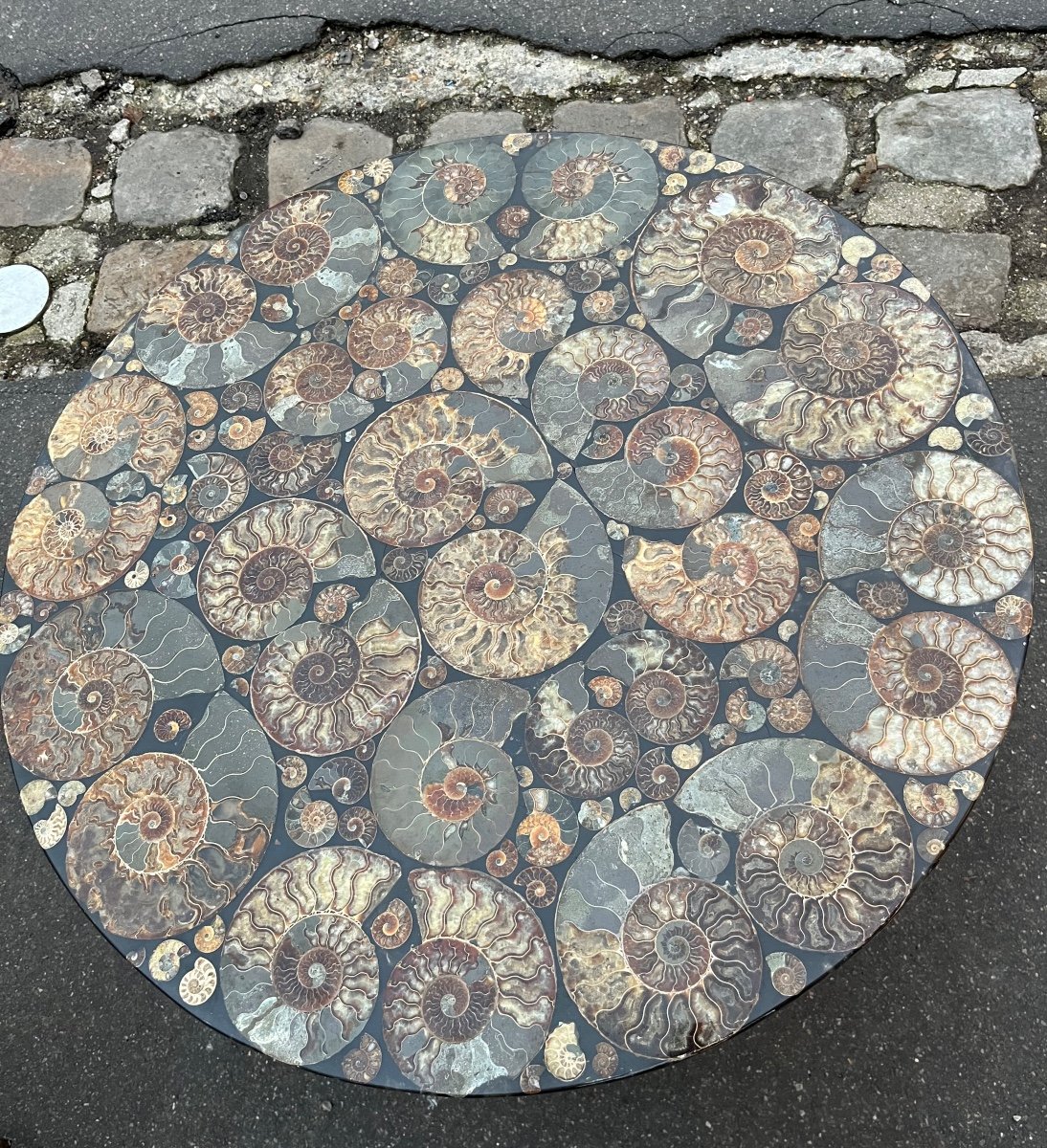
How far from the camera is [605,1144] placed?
88.0 inches

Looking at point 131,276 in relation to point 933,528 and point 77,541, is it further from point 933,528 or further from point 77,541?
point 933,528

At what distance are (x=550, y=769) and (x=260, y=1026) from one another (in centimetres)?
67

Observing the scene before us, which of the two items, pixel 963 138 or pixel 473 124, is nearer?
pixel 963 138

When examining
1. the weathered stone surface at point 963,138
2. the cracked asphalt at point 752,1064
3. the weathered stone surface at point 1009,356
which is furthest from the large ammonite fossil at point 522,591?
the weathered stone surface at point 963,138

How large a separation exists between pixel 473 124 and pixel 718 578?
2.33 meters

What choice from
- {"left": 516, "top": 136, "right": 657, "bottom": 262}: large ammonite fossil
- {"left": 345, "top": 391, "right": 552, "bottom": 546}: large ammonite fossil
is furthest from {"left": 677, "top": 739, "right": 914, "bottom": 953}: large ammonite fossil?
{"left": 516, "top": 136, "right": 657, "bottom": 262}: large ammonite fossil

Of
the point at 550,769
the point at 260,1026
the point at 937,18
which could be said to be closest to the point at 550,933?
the point at 550,769

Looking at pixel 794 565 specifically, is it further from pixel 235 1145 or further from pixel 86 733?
pixel 235 1145

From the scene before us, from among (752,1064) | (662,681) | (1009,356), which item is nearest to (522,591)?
(662,681)

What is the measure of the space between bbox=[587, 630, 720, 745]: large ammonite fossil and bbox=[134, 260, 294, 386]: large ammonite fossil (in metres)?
1.07

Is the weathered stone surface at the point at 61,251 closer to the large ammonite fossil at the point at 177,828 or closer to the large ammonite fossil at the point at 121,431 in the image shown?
the large ammonite fossil at the point at 121,431

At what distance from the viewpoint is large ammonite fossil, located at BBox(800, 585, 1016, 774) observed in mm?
1622

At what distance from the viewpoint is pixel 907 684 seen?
167 centimetres

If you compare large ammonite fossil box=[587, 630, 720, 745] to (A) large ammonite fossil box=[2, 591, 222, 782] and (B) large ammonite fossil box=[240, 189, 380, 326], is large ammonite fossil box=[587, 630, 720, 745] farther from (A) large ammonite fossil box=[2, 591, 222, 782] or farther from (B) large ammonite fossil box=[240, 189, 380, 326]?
(B) large ammonite fossil box=[240, 189, 380, 326]
